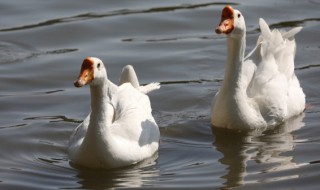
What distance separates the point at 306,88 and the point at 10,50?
4.25 meters

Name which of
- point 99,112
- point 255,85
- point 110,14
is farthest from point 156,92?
point 110,14

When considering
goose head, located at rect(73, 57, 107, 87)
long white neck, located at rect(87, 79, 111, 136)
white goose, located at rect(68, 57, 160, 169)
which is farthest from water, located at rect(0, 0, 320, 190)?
goose head, located at rect(73, 57, 107, 87)

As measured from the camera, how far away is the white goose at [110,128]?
8680 mm

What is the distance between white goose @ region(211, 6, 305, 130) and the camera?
10086mm

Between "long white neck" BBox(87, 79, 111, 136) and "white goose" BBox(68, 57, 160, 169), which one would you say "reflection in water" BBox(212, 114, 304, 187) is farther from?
"long white neck" BBox(87, 79, 111, 136)

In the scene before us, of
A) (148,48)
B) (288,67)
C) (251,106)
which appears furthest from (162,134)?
(148,48)

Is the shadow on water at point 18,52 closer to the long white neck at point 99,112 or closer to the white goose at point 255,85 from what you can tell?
the white goose at point 255,85

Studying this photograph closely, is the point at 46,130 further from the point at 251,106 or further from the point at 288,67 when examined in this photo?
the point at 288,67

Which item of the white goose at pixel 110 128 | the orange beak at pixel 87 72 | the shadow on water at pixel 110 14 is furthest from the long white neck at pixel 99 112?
the shadow on water at pixel 110 14

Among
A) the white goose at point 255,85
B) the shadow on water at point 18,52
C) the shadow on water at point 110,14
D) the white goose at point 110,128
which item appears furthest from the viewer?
the shadow on water at point 110,14

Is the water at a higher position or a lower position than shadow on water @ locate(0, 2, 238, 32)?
lower

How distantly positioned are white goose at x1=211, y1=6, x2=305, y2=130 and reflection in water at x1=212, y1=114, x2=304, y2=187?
4.1 inches

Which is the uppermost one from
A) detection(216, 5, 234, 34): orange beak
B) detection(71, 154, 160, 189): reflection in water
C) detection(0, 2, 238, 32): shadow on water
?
detection(216, 5, 234, 34): orange beak

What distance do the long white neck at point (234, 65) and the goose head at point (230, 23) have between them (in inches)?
6.9
